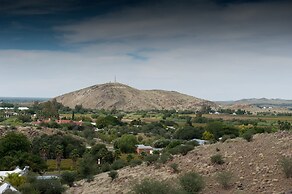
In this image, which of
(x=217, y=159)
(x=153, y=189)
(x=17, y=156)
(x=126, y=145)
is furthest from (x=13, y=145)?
(x=153, y=189)

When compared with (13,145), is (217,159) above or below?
above

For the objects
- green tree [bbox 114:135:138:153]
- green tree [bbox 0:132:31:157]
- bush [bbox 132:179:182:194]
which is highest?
bush [bbox 132:179:182:194]

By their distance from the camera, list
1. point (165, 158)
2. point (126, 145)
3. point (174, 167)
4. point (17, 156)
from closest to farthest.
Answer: point (174, 167)
point (165, 158)
point (17, 156)
point (126, 145)

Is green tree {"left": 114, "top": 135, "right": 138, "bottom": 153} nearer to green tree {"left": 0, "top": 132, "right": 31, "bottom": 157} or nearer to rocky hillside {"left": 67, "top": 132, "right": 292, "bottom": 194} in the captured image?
green tree {"left": 0, "top": 132, "right": 31, "bottom": 157}

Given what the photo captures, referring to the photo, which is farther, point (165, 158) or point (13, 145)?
point (13, 145)

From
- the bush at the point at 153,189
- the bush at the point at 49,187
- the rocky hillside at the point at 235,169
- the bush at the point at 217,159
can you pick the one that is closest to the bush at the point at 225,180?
the rocky hillside at the point at 235,169

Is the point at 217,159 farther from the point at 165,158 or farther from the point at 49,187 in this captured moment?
the point at 49,187

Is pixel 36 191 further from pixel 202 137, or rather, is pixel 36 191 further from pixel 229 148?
pixel 202 137

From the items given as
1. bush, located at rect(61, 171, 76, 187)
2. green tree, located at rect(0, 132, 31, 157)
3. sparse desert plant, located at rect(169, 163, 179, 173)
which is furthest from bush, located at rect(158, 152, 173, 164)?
green tree, located at rect(0, 132, 31, 157)

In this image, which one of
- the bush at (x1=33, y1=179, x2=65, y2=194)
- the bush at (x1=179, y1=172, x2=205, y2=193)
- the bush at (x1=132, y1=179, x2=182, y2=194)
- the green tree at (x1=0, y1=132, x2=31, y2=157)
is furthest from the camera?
the green tree at (x1=0, y1=132, x2=31, y2=157)
